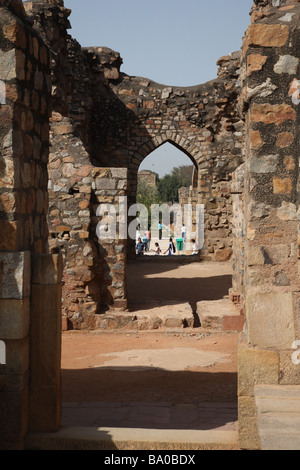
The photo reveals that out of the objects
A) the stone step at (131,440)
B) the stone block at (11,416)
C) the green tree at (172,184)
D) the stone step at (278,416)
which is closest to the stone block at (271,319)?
the stone step at (278,416)

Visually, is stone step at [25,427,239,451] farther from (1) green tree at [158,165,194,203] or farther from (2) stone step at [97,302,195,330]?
(1) green tree at [158,165,194,203]

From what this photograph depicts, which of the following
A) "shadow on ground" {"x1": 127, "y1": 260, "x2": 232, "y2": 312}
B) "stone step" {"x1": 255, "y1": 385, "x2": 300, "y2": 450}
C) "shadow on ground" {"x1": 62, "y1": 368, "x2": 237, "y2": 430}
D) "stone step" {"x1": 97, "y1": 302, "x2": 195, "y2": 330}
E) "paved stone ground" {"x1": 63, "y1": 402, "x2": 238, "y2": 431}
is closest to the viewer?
"stone step" {"x1": 255, "y1": 385, "x2": 300, "y2": 450}

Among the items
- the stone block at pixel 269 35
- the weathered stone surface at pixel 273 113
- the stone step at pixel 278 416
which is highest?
the stone block at pixel 269 35

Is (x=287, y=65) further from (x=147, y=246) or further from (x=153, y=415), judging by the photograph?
(x=147, y=246)

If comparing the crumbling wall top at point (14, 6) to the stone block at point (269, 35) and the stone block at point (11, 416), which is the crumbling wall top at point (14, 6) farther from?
the stone block at point (11, 416)

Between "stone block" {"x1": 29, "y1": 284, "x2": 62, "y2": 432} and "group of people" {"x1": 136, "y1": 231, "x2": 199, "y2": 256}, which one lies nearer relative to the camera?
"stone block" {"x1": 29, "y1": 284, "x2": 62, "y2": 432}

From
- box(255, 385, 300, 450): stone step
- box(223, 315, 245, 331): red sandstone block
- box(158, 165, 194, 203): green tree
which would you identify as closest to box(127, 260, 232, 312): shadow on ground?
box(223, 315, 245, 331): red sandstone block

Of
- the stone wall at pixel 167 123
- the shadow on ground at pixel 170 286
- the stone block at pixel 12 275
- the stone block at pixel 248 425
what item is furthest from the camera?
the stone wall at pixel 167 123

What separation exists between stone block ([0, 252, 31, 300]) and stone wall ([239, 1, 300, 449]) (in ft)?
4.89

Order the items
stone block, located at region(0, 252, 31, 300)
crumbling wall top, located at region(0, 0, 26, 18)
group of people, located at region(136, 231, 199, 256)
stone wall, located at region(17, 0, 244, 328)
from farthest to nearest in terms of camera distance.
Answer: group of people, located at region(136, 231, 199, 256)
stone wall, located at region(17, 0, 244, 328)
crumbling wall top, located at region(0, 0, 26, 18)
stone block, located at region(0, 252, 31, 300)

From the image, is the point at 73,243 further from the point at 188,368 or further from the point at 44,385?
the point at 44,385

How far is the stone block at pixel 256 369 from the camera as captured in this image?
3439mm

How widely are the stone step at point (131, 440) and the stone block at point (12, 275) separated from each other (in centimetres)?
99

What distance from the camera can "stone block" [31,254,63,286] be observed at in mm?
3674
